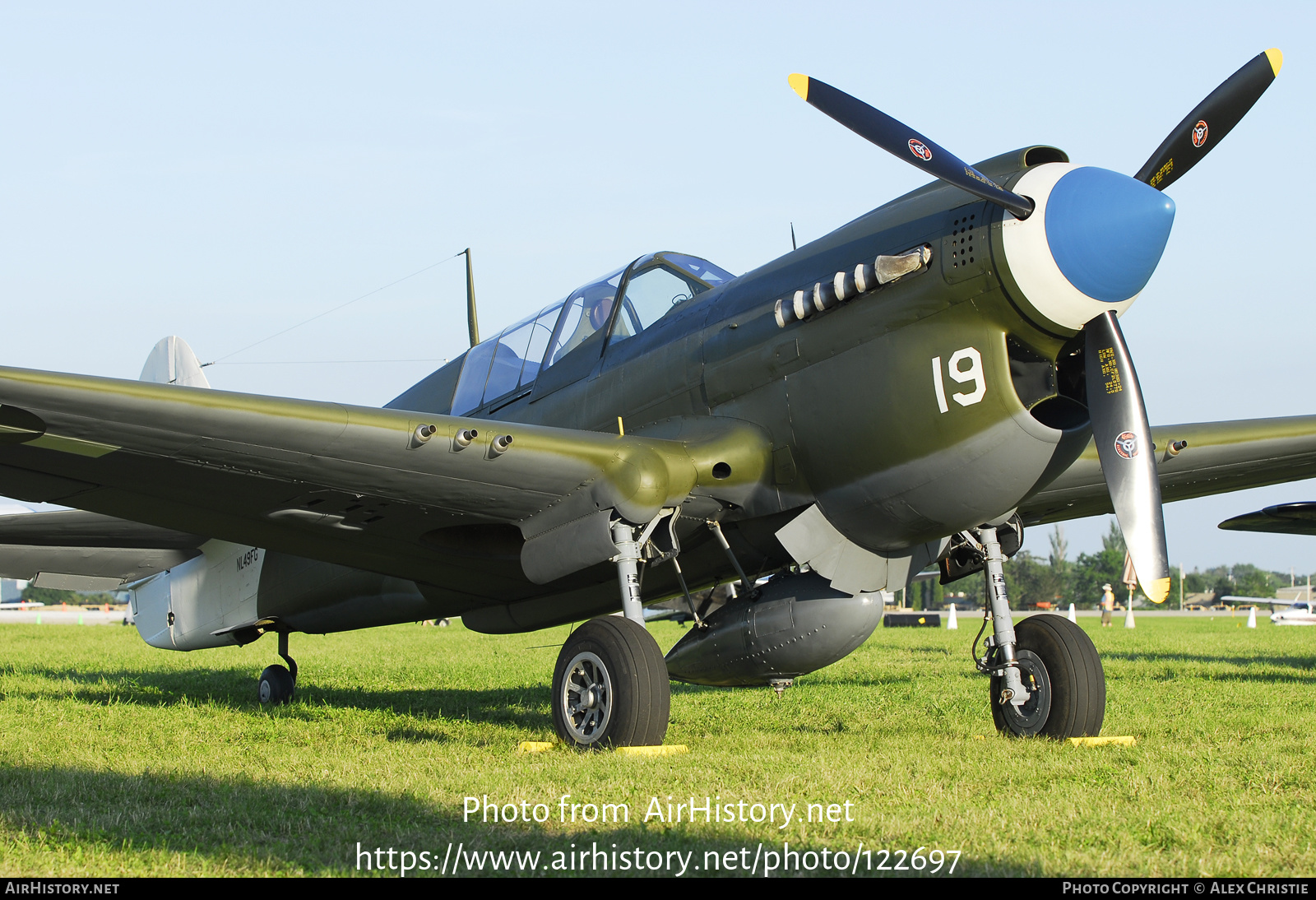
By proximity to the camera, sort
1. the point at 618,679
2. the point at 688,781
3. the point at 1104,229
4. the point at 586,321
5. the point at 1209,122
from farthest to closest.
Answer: the point at 586,321 → the point at 1209,122 → the point at 618,679 → the point at 1104,229 → the point at 688,781

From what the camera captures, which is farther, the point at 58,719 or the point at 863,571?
the point at 58,719

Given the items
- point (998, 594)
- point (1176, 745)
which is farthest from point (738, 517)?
point (1176, 745)

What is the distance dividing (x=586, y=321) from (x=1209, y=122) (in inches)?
166

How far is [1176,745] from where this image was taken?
20.6 feet

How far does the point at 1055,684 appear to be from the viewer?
6461 millimetres

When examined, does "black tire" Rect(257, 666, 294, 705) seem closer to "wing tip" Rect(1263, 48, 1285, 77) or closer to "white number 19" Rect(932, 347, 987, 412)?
"white number 19" Rect(932, 347, 987, 412)

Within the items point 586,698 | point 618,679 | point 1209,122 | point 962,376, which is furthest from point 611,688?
point 1209,122

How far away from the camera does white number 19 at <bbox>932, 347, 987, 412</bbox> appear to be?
5691 mm

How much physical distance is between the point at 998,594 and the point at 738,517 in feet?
5.63

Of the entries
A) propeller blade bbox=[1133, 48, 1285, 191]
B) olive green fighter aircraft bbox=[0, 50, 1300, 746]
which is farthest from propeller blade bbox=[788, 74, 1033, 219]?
propeller blade bbox=[1133, 48, 1285, 191]

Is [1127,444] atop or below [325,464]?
below

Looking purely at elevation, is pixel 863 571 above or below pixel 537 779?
above

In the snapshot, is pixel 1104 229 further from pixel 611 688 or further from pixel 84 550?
pixel 84 550
